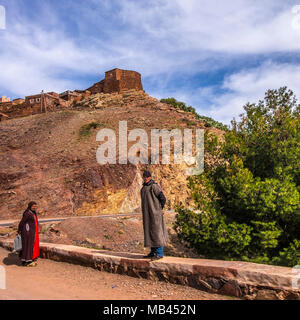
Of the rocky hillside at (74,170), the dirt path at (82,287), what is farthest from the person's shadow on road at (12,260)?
the rocky hillside at (74,170)

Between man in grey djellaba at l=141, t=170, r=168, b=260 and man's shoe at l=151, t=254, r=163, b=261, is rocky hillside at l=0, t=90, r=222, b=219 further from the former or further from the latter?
man's shoe at l=151, t=254, r=163, b=261

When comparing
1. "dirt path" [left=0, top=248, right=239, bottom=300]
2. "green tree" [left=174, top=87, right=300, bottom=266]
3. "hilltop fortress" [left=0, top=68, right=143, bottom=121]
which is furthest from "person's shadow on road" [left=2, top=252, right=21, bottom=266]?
"hilltop fortress" [left=0, top=68, right=143, bottom=121]

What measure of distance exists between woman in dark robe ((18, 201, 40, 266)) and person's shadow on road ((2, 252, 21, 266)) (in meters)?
0.30

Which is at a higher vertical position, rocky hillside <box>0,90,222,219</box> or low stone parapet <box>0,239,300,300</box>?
rocky hillside <box>0,90,222,219</box>

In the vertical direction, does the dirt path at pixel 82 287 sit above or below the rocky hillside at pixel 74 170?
below

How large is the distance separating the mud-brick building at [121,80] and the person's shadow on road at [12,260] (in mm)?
29308

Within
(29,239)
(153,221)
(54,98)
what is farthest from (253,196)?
(54,98)

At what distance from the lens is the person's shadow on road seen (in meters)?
6.20

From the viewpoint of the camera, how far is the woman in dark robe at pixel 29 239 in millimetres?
5965

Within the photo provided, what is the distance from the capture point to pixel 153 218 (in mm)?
4707

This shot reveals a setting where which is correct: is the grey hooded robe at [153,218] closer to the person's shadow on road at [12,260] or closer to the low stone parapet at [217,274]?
the low stone parapet at [217,274]

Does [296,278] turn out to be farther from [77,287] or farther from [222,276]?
[77,287]

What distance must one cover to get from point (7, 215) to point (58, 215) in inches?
110
